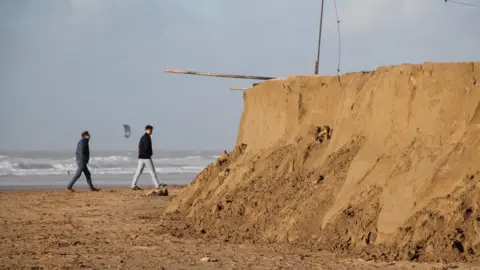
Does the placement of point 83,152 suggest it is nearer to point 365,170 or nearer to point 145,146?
point 145,146

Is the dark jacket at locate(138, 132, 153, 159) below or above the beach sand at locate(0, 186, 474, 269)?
above

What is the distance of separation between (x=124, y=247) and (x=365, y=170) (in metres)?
3.47

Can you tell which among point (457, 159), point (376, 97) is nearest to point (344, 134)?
point (376, 97)

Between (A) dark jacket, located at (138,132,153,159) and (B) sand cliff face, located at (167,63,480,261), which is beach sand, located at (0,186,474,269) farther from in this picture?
(A) dark jacket, located at (138,132,153,159)

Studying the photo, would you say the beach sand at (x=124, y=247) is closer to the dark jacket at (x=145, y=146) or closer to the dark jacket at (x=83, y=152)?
the dark jacket at (x=145, y=146)

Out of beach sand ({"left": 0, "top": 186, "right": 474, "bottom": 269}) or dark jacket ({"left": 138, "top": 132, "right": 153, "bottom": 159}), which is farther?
dark jacket ({"left": 138, "top": 132, "right": 153, "bottom": 159})

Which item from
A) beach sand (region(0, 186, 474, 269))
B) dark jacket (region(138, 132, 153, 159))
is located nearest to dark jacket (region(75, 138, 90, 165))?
dark jacket (region(138, 132, 153, 159))

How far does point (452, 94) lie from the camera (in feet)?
33.1

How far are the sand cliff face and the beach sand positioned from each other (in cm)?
45

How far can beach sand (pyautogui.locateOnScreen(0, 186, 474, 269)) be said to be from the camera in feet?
31.4

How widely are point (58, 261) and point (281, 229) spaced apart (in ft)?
10.2

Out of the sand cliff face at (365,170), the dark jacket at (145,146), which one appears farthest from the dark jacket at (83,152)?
the sand cliff face at (365,170)

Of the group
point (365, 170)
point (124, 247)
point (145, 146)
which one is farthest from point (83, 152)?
point (365, 170)

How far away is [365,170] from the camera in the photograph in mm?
10844
